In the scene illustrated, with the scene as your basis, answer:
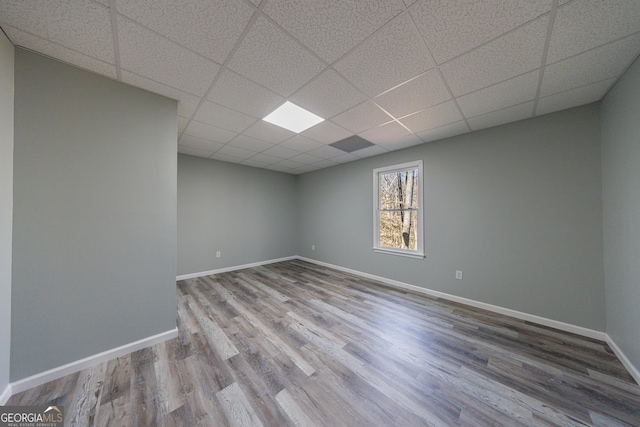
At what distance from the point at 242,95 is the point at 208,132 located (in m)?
1.23

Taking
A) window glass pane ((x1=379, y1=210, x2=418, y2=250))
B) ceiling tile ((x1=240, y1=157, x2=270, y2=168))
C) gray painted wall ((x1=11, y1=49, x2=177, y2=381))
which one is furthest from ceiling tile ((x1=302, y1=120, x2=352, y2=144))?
ceiling tile ((x1=240, y1=157, x2=270, y2=168))

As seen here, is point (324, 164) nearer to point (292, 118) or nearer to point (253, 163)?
point (253, 163)

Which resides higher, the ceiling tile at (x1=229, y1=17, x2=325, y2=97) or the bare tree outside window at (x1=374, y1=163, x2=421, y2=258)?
the ceiling tile at (x1=229, y1=17, x2=325, y2=97)

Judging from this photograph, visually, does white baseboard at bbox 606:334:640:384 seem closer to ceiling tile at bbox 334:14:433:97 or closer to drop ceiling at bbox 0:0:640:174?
drop ceiling at bbox 0:0:640:174

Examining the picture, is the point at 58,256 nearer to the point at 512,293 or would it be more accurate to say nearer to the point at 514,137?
the point at 512,293

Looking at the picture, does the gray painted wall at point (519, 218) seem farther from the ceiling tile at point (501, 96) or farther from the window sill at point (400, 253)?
the ceiling tile at point (501, 96)

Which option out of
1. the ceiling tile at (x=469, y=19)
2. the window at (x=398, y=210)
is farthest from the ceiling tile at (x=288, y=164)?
the ceiling tile at (x=469, y=19)

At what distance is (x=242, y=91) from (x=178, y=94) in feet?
2.17

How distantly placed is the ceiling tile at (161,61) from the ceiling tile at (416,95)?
1624 millimetres

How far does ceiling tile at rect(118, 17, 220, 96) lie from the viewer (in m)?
1.37

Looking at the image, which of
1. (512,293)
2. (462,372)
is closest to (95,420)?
(462,372)

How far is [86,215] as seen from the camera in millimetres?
1688

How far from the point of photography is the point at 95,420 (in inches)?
49.0

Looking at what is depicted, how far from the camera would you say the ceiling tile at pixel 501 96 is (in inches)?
71.6
